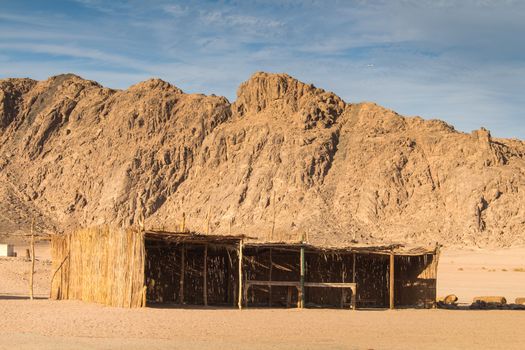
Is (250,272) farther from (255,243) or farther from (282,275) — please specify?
(255,243)

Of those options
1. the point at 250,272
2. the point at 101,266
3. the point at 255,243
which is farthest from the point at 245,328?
the point at 250,272

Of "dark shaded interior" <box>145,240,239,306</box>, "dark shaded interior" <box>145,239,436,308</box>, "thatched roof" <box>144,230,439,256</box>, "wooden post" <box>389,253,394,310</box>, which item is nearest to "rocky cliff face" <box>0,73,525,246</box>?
"dark shaded interior" <box>145,239,436,308</box>

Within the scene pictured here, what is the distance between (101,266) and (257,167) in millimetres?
41735

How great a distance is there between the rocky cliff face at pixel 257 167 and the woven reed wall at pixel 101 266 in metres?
28.2

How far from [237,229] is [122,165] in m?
16.6

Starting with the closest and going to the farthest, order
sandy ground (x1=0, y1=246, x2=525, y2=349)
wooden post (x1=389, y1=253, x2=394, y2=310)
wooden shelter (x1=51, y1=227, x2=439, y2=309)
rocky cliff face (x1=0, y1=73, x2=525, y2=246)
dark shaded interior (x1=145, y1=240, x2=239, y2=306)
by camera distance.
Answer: sandy ground (x1=0, y1=246, x2=525, y2=349) < wooden shelter (x1=51, y1=227, x2=439, y2=309) < wooden post (x1=389, y1=253, x2=394, y2=310) < dark shaded interior (x1=145, y1=240, x2=239, y2=306) < rocky cliff face (x1=0, y1=73, x2=525, y2=246)

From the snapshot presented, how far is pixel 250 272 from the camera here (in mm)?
21453

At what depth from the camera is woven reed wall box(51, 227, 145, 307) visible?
60.7ft

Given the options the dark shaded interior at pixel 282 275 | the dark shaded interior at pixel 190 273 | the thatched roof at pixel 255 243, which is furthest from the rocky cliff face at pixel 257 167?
the thatched roof at pixel 255 243

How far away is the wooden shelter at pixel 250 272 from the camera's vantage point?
19.9 m

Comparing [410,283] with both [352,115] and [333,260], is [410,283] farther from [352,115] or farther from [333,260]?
[352,115]

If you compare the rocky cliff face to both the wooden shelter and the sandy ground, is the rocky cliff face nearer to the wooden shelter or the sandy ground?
the wooden shelter

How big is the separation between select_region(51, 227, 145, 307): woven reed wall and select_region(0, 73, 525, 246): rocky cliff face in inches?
1109

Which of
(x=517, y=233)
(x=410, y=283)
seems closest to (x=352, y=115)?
(x=517, y=233)
